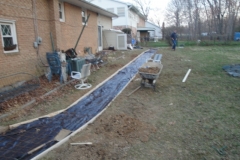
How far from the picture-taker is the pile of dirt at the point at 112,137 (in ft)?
11.0

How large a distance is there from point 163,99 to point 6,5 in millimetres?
6844

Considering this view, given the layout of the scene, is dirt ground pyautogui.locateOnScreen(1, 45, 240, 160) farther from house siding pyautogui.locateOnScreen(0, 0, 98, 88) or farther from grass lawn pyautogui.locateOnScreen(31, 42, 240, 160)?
house siding pyautogui.locateOnScreen(0, 0, 98, 88)

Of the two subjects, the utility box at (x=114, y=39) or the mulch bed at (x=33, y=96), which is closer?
the mulch bed at (x=33, y=96)

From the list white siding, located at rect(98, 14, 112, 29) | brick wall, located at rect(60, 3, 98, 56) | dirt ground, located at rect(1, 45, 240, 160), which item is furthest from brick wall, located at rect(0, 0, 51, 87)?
white siding, located at rect(98, 14, 112, 29)

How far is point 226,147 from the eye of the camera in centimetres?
347

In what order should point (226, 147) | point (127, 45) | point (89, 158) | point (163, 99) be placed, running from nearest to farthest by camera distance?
1. point (89, 158)
2. point (226, 147)
3. point (163, 99)
4. point (127, 45)

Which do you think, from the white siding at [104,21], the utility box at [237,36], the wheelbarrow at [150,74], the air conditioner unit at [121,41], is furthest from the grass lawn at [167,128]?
the utility box at [237,36]

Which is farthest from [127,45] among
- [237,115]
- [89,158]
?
[89,158]

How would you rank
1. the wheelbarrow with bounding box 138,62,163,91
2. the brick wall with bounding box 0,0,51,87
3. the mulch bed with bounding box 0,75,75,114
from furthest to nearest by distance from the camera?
the brick wall with bounding box 0,0,51,87 → the wheelbarrow with bounding box 138,62,163,91 → the mulch bed with bounding box 0,75,75,114

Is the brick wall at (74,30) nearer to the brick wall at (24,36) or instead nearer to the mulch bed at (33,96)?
the brick wall at (24,36)

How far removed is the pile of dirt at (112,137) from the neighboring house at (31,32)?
4.76 meters

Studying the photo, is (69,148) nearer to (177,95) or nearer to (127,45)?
(177,95)

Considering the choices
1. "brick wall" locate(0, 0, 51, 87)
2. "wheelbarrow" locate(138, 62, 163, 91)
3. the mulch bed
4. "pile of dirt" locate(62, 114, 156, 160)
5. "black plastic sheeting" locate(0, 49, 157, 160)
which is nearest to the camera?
"pile of dirt" locate(62, 114, 156, 160)

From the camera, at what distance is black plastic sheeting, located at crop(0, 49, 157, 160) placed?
3.57 metres
